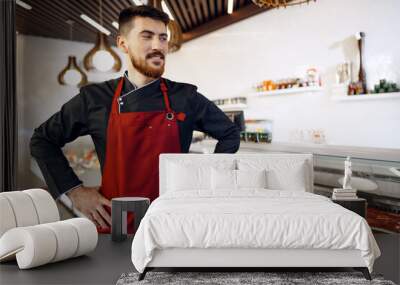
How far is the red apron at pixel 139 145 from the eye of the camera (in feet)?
18.3

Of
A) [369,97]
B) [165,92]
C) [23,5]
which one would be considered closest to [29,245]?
[165,92]

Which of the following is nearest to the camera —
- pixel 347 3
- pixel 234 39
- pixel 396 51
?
pixel 396 51

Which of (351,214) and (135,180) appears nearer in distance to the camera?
(351,214)

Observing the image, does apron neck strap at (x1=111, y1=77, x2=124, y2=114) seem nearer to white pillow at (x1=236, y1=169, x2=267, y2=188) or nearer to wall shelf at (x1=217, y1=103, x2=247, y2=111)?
wall shelf at (x1=217, y1=103, x2=247, y2=111)

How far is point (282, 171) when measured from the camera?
5.09m

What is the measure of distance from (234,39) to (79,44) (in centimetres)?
210

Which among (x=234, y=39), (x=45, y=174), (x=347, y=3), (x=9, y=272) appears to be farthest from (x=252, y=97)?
(x=9, y=272)

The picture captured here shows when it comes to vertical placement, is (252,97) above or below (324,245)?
above

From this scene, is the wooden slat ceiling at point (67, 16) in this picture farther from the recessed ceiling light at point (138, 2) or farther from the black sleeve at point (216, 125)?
the black sleeve at point (216, 125)

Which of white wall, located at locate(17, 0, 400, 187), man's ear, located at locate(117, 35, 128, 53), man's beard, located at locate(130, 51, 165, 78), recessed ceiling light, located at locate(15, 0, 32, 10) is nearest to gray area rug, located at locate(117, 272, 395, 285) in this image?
white wall, located at locate(17, 0, 400, 187)

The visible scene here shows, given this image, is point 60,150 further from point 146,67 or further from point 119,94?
point 146,67

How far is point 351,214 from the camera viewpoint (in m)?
3.76

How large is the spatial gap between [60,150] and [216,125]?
1.73 metres

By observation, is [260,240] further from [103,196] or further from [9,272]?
[103,196]
